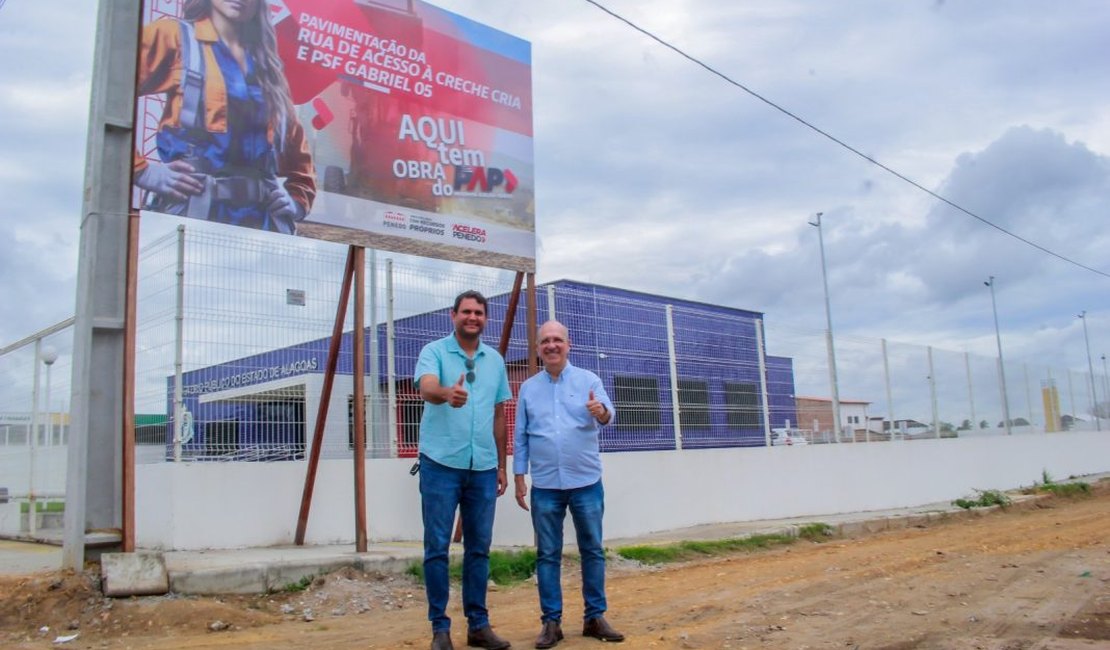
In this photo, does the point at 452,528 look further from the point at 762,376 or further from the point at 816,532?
the point at 762,376

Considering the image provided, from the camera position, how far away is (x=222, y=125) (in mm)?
6543

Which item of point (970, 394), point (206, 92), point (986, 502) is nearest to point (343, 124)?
point (206, 92)

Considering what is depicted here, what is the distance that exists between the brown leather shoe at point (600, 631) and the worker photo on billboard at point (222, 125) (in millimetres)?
4002

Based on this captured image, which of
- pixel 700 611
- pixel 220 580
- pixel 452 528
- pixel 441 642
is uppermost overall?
pixel 452 528

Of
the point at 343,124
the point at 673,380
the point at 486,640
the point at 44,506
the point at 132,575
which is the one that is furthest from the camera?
the point at 673,380

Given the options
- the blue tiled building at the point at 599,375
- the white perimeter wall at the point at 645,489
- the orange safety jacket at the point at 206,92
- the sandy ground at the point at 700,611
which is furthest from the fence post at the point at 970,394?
the orange safety jacket at the point at 206,92

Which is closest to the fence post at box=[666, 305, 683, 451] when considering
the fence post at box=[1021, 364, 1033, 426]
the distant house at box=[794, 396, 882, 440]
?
the distant house at box=[794, 396, 882, 440]

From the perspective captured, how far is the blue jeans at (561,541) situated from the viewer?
4.43 m

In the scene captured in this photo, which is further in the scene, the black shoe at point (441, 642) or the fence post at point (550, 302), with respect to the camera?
the fence post at point (550, 302)

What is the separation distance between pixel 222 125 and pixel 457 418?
139 inches

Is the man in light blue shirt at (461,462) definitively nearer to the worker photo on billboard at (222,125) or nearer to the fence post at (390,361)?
the worker photo on billboard at (222,125)

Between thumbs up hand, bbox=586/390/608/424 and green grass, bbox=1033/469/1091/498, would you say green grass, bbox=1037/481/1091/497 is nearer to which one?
green grass, bbox=1033/469/1091/498

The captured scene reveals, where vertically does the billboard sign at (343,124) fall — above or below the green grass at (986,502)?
above

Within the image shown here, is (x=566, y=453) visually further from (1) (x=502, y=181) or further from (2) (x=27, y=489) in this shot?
(2) (x=27, y=489)
